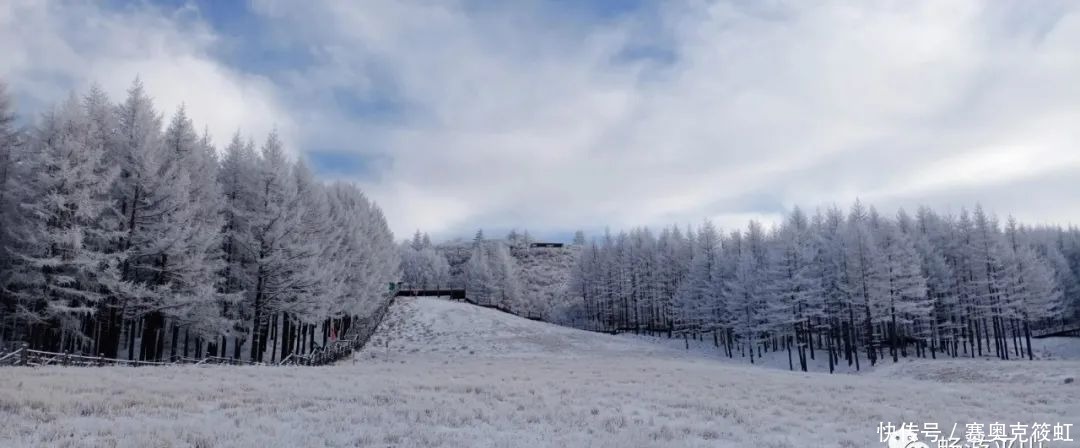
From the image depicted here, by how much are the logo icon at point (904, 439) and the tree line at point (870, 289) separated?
125ft

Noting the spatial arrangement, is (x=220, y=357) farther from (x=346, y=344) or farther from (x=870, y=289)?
(x=870, y=289)

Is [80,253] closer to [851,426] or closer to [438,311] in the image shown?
[851,426]

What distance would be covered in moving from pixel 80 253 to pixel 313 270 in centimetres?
1029

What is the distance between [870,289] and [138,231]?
1967 inches

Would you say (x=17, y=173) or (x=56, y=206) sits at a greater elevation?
(x=17, y=173)

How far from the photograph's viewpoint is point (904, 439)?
11531 millimetres

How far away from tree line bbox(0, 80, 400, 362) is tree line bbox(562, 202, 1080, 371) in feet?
132

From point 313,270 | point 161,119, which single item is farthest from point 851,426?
point 161,119

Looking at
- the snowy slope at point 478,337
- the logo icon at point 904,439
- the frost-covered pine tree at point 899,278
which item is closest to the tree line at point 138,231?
the snowy slope at point 478,337

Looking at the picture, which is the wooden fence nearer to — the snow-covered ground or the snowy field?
the snowy field

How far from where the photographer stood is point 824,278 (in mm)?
50000

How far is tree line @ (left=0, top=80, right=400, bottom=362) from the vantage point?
2173 cm

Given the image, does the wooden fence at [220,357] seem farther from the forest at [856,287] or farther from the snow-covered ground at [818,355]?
the forest at [856,287]

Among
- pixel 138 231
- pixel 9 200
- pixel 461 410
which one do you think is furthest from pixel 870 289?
pixel 9 200
